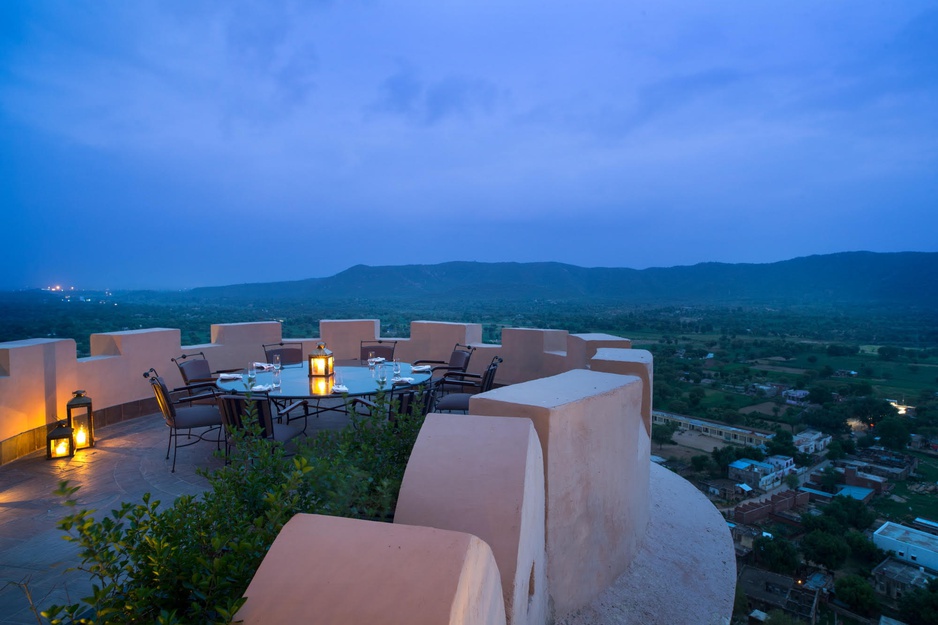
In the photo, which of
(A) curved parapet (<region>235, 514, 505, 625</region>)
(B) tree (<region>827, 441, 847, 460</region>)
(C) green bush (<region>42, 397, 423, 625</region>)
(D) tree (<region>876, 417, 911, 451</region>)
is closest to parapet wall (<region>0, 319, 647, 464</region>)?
(C) green bush (<region>42, 397, 423, 625</region>)

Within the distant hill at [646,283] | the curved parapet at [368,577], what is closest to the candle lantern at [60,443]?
the curved parapet at [368,577]

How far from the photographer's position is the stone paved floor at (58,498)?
8.73ft

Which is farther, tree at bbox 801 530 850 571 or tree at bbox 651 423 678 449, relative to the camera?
tree at bbox 651 423 678 449

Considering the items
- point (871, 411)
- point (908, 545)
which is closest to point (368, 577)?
point (908, 545)

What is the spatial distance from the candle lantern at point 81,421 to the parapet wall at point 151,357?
0.26m

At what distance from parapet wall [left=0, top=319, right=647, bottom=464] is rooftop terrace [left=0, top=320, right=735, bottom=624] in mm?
25

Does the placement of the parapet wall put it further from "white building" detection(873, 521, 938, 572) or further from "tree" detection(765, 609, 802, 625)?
"white building" detection(873, 521, 938, 572)

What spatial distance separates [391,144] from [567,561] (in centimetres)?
2519

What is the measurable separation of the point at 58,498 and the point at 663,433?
24.0 ft

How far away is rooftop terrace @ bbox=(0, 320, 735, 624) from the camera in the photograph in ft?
4.96

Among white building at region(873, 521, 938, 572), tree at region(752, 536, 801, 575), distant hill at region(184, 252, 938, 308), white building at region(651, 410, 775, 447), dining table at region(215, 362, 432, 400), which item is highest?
distant hill at region(184, 252, 938, 308)

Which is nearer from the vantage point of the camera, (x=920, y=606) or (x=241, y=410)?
(x=241, y=410)

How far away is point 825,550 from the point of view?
5.63m

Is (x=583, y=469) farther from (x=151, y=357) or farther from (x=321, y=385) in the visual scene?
(x=151, y=357)
